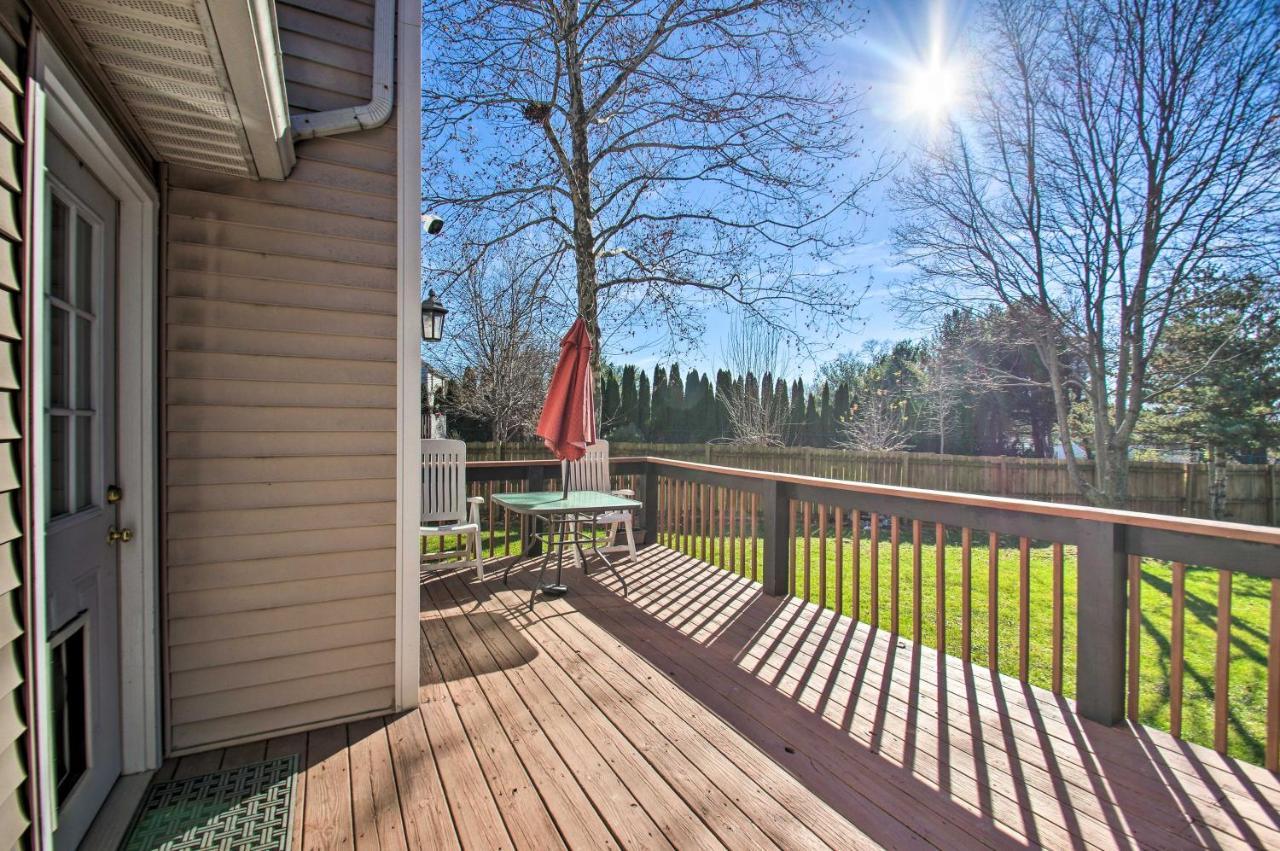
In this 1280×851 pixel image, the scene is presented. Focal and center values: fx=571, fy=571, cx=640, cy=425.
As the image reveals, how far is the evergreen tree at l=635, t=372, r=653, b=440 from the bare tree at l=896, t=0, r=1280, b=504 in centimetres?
975

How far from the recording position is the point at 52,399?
5.00ft

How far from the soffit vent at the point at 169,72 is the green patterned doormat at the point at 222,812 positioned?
2113 mm

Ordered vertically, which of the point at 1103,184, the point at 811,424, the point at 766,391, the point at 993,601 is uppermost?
the point at 1103,184

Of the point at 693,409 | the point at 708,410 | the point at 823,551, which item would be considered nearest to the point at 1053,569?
the point at 823,551

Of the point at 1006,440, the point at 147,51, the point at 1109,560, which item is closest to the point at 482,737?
the point at 147,51

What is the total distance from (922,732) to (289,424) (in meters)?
2.77

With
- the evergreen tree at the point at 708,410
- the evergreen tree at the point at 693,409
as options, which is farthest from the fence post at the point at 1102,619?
the evergreen tree at the point at 693,409

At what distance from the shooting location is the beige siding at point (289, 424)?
2098 mm

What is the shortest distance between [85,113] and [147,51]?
0.71 feet

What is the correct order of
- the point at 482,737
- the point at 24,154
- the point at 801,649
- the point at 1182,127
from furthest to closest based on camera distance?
the point at 1182,127
the point at 801,649
the point at 482,737
the point at 24,154

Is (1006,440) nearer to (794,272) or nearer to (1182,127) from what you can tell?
Result: (1182,127)

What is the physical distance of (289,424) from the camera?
223cm

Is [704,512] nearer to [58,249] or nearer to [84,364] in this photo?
[84,364]

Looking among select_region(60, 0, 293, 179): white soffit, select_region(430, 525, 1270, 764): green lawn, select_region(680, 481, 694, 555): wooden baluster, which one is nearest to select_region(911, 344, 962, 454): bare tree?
select_region(430, 525, 1270, 764): green lawn
